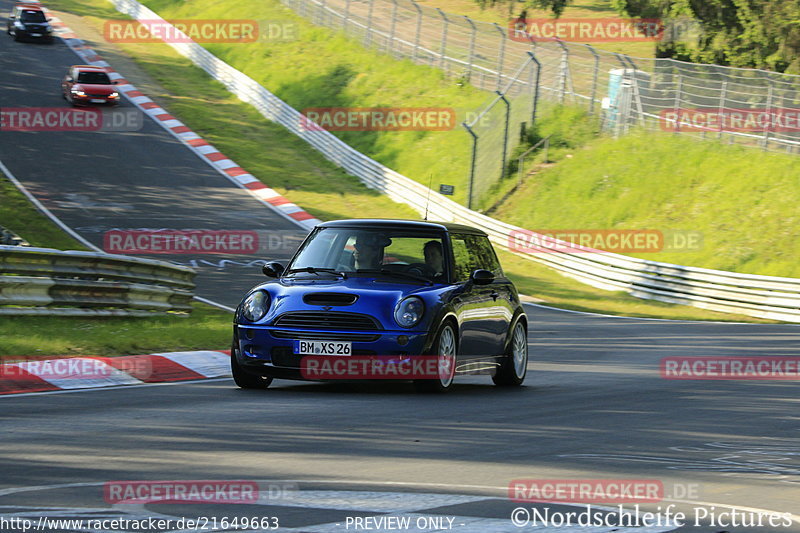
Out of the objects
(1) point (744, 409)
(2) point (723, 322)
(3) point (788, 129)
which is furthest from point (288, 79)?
(1) point (744, 409)

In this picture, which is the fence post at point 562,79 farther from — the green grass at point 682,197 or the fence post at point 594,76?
the green grass at point 682,197

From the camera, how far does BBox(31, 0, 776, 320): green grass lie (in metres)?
26.6

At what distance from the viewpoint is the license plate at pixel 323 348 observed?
9617mm

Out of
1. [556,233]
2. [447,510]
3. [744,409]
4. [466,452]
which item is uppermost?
[447,510]

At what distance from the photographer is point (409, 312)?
31.9 ft

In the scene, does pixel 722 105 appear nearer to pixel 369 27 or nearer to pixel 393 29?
pixel 393 29

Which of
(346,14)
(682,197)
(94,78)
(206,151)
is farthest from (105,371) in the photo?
(346,14)

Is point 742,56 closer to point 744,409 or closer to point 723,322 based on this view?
point 723,322

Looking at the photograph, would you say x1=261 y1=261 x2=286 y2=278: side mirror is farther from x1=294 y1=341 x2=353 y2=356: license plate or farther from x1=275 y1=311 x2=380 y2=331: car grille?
x1=294 y1=341 x2=353 y2=356: license plate

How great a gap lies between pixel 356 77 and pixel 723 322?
24.1 metres

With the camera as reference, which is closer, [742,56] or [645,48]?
[742,56]

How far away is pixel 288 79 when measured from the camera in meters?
46.5

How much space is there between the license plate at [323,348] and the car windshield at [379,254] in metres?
1.01

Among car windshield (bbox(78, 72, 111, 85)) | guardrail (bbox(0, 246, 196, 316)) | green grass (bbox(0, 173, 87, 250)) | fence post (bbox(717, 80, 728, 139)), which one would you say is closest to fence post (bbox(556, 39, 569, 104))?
fence post (bbox(717, 80, 728, 139))
